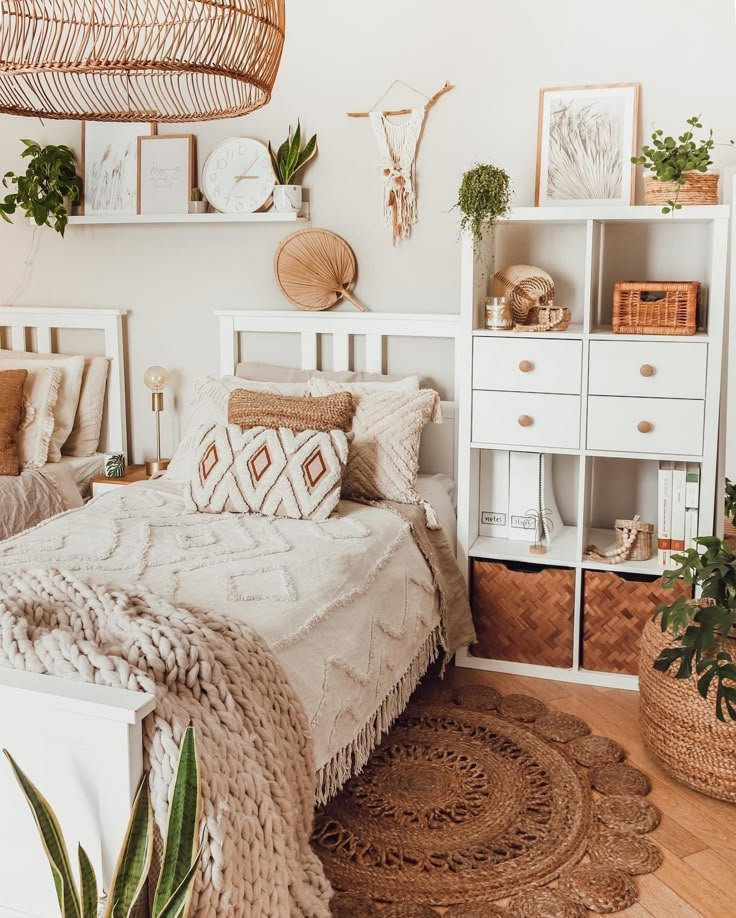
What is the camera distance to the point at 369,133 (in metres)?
3.35

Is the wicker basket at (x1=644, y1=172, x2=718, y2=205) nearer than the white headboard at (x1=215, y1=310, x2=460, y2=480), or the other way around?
the wicker basket at (x1=644, y1=172, x2=718, y2=205)

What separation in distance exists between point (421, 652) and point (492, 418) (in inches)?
29.8

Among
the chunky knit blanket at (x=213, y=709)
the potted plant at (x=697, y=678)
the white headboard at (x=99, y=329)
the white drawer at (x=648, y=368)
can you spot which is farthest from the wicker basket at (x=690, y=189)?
the white headboard at (x=99, y=329)

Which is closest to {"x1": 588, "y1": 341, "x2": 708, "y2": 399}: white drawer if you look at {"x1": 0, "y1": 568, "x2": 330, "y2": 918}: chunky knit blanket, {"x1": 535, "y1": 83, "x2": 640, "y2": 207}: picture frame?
{"x1": 535, "y1": 83, "x2": 640, "y2": 207}: picture frame

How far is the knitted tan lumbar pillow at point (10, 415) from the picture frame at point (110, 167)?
71 centimetres

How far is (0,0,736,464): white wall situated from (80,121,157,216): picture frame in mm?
85

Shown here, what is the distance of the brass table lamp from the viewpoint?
11.8 ft

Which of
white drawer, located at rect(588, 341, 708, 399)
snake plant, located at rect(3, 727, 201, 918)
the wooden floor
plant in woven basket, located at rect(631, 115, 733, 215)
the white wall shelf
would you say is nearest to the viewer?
snake plant, located at rect(3, 727, 201, 918)

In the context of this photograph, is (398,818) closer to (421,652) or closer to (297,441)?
(421,652)

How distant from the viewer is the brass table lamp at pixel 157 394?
3609mm

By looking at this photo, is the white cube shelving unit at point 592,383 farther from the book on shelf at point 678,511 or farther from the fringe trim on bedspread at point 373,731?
the fringe trim on bedspread at point 373,731

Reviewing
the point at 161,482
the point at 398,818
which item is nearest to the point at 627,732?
the point at 398,818

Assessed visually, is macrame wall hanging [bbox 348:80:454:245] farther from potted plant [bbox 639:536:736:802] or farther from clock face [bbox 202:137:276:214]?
potted plant [bbox 639:536:736:802]

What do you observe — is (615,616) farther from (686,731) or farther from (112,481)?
(112,481)
